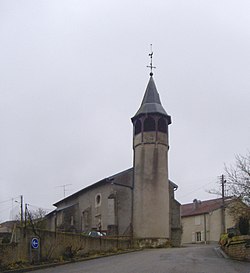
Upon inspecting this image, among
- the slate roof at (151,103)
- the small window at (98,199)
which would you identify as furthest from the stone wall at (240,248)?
the small window at (98,199)

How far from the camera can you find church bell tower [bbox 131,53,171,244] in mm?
44438

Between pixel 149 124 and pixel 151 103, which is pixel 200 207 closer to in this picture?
pixel 151 103

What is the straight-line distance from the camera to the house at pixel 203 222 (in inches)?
2430

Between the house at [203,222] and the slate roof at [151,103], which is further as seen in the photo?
the house at [203,222]

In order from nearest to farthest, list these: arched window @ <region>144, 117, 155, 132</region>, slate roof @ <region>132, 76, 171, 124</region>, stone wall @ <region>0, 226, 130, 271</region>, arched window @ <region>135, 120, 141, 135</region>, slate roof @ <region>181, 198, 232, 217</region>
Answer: stone wall @ <region>0, 226, 130, 271</region>, arched window @ <region>144, 117, 155, 132</region>, slate roof @ <region>132, 76, 171, 124</region>, arched window @ <region>135, 120, 141, 135</region>, slate roof @ <region>181, 198, 232, 217</region>

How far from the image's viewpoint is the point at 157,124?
46625 millimetres

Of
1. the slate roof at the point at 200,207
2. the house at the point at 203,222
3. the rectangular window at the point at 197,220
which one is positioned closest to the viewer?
the house at the point at 203,222

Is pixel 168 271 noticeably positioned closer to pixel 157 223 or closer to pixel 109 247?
pixel 109 247

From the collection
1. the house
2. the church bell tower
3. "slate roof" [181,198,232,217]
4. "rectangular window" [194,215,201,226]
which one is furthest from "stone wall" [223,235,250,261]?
"rectangular window" [194,215,201,226]

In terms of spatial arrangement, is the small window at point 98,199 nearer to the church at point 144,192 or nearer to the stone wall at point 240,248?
the church at point 144,192

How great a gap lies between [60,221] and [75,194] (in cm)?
355

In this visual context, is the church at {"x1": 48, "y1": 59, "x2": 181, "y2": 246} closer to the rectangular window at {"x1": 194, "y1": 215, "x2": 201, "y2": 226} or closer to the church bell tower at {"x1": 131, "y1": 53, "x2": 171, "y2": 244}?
the church bell tower at {"x1": 131, "y1": 53, "x2": 171, "y2": 244}

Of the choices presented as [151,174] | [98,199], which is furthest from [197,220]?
[151,174]

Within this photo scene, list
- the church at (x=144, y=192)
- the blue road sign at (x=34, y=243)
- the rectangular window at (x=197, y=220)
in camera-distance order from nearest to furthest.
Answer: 1. the blue road sign at (x=34, y=243)
2. the church at (x=144, y=192)
3. the rectangular window at (x=197, y=220)
